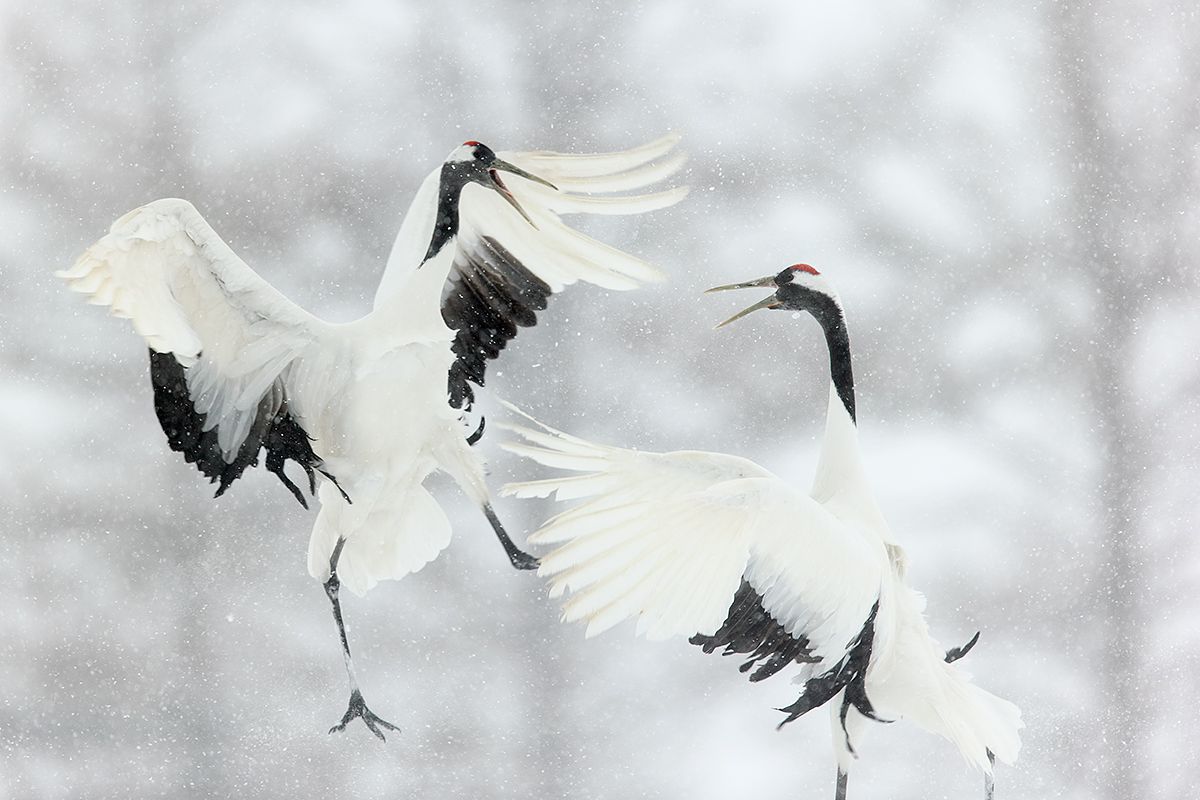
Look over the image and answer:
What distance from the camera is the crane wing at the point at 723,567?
1.15 m

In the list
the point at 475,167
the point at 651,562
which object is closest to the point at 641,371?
the point at 475,167

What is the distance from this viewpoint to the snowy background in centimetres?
167

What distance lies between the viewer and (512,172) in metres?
1.33

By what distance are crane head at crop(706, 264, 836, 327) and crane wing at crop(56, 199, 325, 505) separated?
442mm

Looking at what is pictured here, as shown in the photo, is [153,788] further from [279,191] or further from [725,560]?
[725,560]

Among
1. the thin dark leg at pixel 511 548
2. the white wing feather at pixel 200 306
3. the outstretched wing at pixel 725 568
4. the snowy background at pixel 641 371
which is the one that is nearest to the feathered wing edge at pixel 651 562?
the outstretched wing at pixel 725 568

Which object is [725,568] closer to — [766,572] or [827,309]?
[766,572]

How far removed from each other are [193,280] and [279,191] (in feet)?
1.69

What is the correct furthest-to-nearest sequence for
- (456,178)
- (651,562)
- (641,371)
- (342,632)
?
(641,371) → (342,632) → (456,178) → (651,562)

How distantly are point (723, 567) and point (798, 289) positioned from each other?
1.08 ft

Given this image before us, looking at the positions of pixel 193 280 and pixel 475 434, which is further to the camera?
pixel 475 434

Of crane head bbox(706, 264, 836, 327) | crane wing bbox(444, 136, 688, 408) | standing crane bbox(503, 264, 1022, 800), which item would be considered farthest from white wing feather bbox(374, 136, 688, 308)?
standing crane bbox(503, 264, 1022, 800)

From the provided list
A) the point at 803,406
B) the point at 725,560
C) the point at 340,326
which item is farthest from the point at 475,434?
the point at 803,406

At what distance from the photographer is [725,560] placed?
1154mm
